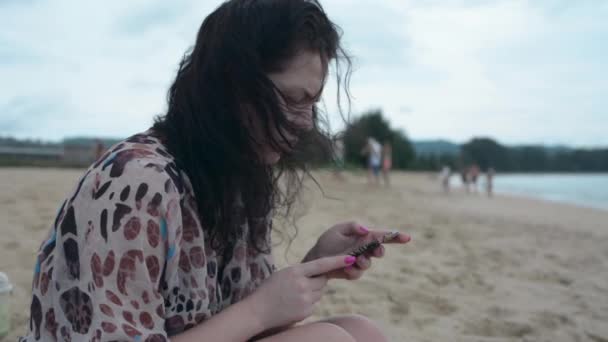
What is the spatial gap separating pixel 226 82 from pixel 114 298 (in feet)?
1.68

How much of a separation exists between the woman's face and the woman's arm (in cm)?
37

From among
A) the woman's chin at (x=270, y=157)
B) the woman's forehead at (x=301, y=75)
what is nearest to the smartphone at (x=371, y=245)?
the woman's chin at (x=270, y=157)

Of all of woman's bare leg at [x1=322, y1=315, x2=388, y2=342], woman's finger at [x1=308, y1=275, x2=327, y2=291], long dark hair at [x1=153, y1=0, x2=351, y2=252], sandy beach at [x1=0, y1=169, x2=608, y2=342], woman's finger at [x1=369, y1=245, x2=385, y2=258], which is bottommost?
sandy beach at [x1=0, y1=169, x2=608, y2=342]

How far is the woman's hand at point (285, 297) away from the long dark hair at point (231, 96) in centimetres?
18

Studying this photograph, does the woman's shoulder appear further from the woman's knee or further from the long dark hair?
the woman's knee

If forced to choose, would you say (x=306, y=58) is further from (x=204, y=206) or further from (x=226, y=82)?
(x=204, y=206)

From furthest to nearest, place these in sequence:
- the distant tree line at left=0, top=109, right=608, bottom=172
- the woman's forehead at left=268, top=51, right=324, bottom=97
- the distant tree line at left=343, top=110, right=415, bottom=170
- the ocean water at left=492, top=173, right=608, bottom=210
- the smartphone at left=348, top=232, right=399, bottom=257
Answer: the distant tree line at left=0, top=109, right=608, bottom=172, the distant tree line at left=343, top=110, right=415, bottom=170, the ocean water at left=492, top=173, right=608, bottom=210, the smartphone at left=348, top=232, right=399, bottom=257, the woman's forehead at left=268, top=51, right=324, bottom=97

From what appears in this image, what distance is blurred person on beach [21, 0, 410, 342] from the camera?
908mm

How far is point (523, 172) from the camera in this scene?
58.6 meters

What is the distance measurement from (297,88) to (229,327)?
1.85ft

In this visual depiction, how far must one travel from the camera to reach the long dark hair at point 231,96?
1.09 metres

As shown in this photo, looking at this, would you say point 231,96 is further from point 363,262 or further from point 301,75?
point 363,262

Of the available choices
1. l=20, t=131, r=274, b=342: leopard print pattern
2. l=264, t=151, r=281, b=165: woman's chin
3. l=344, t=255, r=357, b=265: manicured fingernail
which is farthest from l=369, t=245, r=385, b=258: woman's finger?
l=20, t=131, r=274, b=342: leopard print pattern

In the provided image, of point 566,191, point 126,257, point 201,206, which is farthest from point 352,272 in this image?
point 566,191
